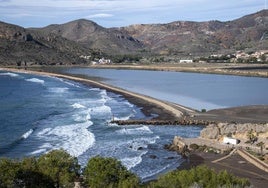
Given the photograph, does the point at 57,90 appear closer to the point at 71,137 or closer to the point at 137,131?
the point at 137,131

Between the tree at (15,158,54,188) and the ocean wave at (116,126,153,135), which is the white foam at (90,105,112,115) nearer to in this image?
the ocean wave at (116,126,153,135)

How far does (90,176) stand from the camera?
2628cm

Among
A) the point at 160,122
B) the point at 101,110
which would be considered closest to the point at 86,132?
the point at 160,122

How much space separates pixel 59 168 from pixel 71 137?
84.8ft

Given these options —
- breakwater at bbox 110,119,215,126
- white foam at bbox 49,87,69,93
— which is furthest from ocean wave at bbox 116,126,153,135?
white foam at bbox 49,87,69,93

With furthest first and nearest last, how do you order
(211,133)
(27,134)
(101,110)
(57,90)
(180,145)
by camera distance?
(57,90) → (101,110) → (27,134) → (211,133) → (180,145)

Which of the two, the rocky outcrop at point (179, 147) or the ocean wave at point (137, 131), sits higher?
the rocky outcrop at point (179, 147)

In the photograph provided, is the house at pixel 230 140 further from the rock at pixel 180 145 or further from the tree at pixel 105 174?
the tree at pixel 105 174

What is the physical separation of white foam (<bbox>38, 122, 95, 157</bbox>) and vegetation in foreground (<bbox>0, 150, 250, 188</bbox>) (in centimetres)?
1759

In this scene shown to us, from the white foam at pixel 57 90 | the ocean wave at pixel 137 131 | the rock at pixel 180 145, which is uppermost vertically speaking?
the rock at pixel 180 145

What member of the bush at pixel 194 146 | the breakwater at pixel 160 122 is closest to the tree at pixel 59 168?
the bush at pixel 194 146

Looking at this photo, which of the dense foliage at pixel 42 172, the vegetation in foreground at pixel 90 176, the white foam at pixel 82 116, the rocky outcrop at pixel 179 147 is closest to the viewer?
the vegetation in foreground at pixel 90 176

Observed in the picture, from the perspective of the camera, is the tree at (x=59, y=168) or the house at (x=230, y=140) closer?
the tree at (x=59, y=168)

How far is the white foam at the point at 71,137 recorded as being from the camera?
154 ft
